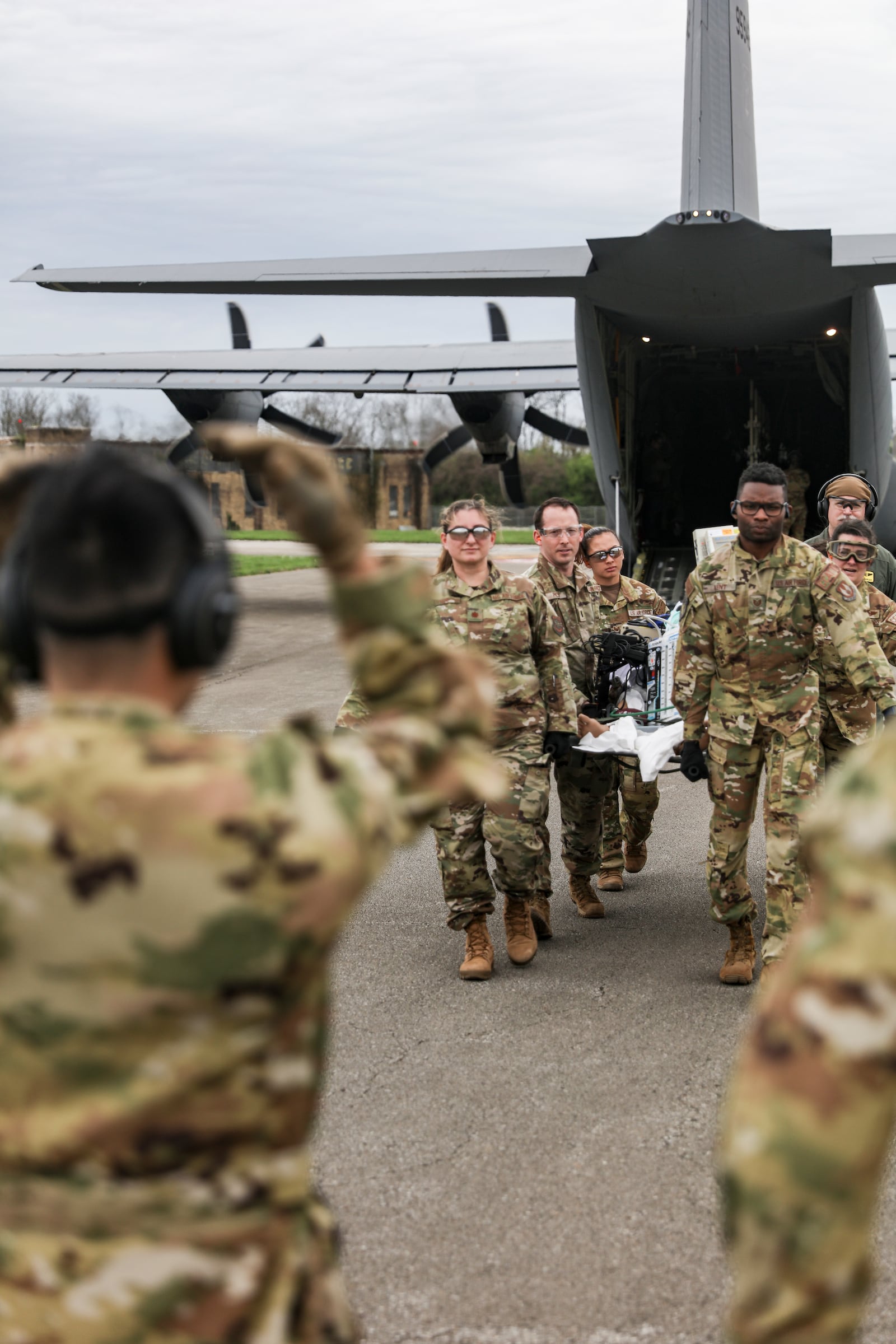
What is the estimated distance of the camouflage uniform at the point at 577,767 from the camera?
20.9 feet

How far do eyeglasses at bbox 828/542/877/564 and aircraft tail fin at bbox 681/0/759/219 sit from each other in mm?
8558

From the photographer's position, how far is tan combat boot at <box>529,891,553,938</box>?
6.05 meters

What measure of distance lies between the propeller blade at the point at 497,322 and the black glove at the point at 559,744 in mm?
27007

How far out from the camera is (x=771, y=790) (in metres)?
5.24

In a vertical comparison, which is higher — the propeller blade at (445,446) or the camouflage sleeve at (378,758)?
the propeller blade at (445,446)

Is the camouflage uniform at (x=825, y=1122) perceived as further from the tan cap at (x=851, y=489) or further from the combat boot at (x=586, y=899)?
the tan cap at (x=851, y=489)

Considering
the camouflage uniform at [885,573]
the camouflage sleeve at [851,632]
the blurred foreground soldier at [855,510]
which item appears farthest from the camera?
the camouflage uniform at [885,573]

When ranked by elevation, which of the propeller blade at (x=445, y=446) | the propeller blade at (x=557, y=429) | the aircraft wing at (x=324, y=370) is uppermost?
the aircraft wing at (x=324, y=370)

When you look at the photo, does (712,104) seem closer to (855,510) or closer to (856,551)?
(855,510)

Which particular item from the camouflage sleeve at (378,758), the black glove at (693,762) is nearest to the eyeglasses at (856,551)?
the black glove at (693,762)

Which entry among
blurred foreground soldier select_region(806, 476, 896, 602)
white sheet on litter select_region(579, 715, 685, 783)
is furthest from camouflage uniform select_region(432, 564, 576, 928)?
blurred foreground soldier select_region(806, 476, 896, 602)

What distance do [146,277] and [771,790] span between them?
9.96 metres

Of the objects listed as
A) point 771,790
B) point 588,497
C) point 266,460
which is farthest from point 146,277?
point 588,497

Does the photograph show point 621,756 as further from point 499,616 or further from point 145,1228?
point 145,1228
